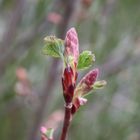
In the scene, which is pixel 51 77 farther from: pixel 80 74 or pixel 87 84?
pixel 87 84

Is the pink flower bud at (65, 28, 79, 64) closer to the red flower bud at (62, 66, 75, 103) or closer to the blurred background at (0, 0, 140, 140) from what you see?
the red flower bud at (62, 66, 75, 103)

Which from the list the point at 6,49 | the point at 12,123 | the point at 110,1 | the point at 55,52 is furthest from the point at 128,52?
the point at 55,52

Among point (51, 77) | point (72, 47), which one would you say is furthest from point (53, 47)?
point (51, 77)

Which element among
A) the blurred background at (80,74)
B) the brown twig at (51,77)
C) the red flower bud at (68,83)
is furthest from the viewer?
the blurred background at (80,74)

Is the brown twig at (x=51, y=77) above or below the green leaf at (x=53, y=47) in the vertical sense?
above

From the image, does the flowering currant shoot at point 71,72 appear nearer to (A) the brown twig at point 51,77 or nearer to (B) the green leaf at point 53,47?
(B) the green leaf at point 53,47

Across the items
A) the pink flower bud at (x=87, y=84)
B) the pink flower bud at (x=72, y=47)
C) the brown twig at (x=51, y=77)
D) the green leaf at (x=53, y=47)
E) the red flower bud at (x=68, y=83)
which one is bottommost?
the red flower bud at (x=68, y=83)

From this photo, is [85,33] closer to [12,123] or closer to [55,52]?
[12,123]

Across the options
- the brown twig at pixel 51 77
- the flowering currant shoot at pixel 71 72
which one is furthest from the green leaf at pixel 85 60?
the brown twig at pixel 51 77
